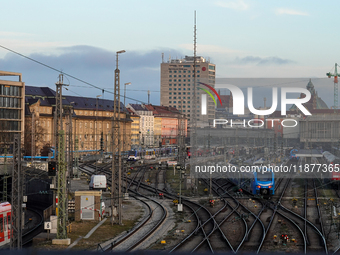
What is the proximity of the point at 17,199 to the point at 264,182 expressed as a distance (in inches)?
847

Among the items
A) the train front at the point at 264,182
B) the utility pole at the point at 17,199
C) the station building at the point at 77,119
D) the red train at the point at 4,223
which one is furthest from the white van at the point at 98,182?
the station building at the point at 77,119

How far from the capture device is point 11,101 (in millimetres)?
→ 78000

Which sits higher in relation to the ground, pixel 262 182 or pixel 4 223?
pixel 262 182

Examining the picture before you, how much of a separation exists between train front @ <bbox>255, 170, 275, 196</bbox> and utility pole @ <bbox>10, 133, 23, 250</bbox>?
20747mm

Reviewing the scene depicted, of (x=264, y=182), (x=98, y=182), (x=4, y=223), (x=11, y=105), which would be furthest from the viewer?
(x=11, y=105)

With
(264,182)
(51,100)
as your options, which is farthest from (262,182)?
(51,100)

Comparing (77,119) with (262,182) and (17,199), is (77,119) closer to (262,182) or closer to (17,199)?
(262,182)

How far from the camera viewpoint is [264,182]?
38188mm

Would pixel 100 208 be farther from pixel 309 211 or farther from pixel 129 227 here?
pixel 309 211

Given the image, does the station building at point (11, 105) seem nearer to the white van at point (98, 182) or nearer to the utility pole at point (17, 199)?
the white van at point (98, 182)

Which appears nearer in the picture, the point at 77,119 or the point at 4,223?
the point at 4,223

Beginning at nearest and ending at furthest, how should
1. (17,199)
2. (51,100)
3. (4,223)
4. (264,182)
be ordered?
(17,199)
(4,223)
(264,182)
(51,100)

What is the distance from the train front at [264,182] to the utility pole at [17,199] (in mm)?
20747

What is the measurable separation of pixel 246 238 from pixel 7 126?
195ft
